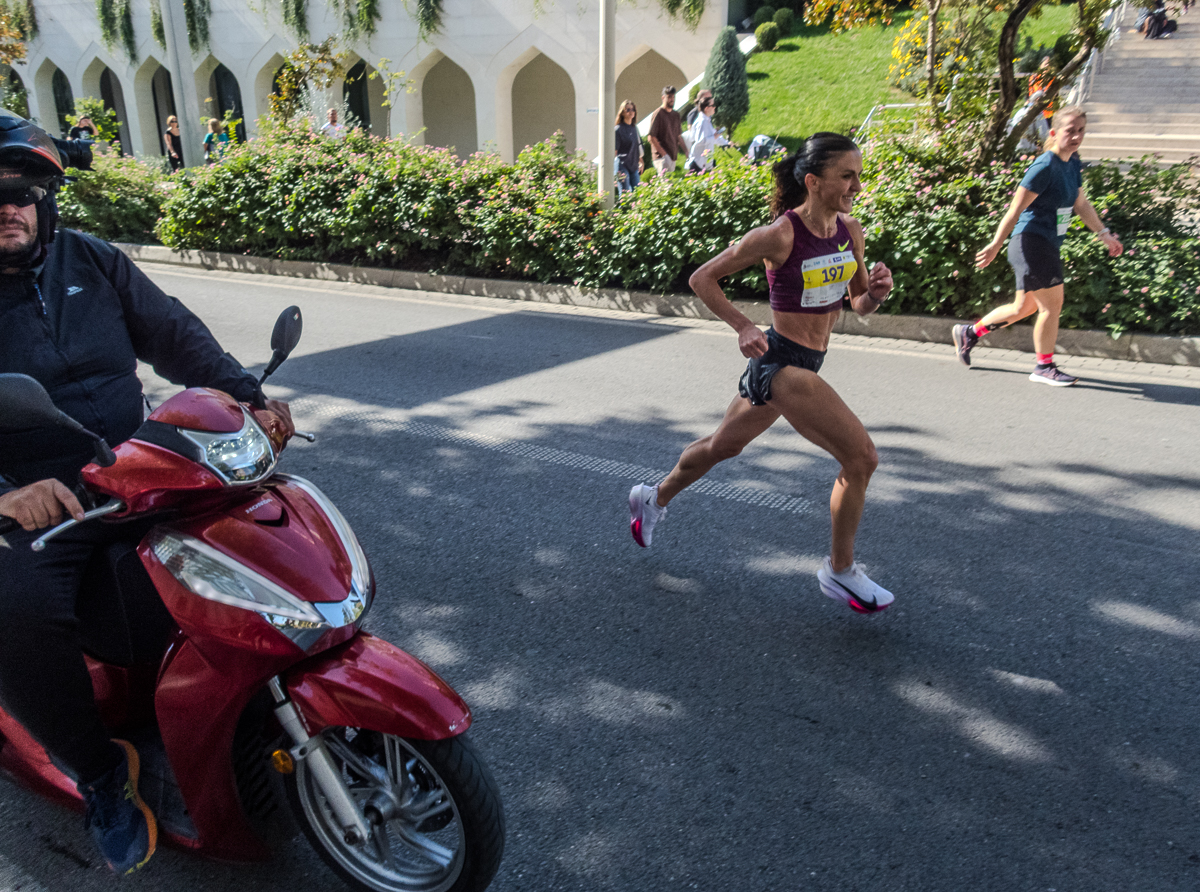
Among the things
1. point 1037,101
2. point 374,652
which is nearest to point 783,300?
point 374,652

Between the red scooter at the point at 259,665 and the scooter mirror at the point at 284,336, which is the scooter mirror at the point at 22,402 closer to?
the red scooter at the point at 259,665

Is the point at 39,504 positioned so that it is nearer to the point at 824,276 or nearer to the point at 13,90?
the point at 824,276

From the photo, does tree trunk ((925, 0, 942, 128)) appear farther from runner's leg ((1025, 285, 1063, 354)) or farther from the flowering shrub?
runner's leg ((1025, 285, 1063, 354))

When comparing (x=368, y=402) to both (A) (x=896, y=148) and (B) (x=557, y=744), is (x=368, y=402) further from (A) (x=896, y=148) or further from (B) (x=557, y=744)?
(A) (x=896, y=148)

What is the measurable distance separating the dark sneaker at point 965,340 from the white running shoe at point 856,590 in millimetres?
4393

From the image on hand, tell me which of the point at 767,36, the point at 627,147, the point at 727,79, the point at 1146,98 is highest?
the point at 767,36

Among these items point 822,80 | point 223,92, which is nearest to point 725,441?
point 822,80

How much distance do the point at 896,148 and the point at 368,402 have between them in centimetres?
568

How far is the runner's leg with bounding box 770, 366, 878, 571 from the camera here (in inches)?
142

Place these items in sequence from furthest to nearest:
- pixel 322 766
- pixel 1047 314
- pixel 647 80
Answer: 1. pixel 647 80
2. pixel 1047 314
3. pixel 322 766

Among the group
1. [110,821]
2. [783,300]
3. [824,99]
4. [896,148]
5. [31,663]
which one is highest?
[824,99]

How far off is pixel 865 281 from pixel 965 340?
4.03m

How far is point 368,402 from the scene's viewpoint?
6.71 meters

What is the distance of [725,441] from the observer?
4027 millimetres
